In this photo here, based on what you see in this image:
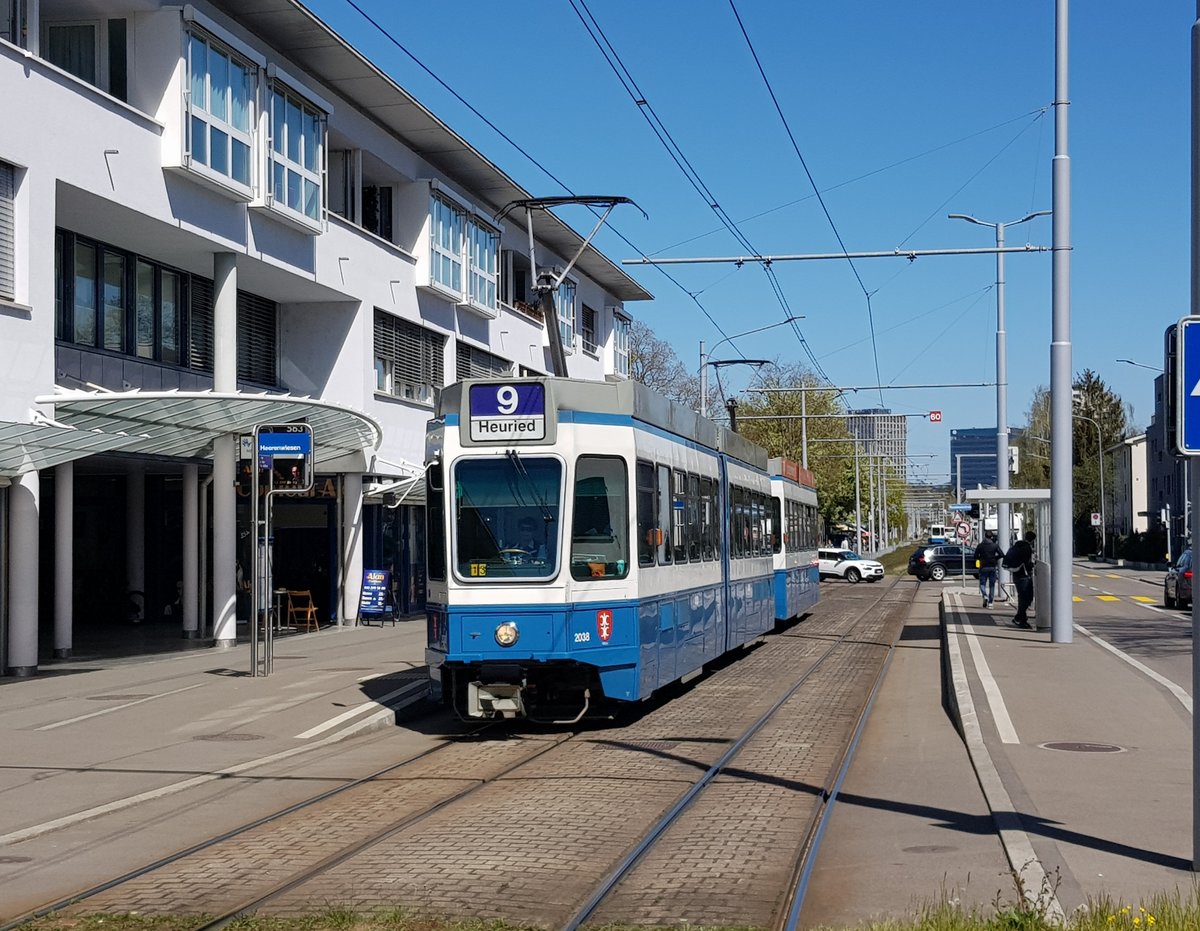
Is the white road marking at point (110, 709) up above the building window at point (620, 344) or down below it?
below

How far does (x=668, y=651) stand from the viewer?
15.7 meters

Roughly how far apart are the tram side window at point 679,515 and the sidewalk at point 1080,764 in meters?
3.23

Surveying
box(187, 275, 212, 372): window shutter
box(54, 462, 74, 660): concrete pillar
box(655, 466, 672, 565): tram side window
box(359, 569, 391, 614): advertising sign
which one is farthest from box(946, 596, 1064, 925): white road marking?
box(359, 569, 391, 614): advertising sign

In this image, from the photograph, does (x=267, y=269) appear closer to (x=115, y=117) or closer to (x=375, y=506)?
(x=115, y=117)

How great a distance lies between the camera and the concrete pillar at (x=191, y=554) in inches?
1082

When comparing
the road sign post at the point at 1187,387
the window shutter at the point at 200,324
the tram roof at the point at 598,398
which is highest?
the window shutter at the point at 200,324

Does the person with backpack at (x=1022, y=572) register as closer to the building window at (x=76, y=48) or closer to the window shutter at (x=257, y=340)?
the window shutter at (x=257, y=340)

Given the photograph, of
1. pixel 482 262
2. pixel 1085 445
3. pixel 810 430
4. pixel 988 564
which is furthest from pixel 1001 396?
pixel 1085 445

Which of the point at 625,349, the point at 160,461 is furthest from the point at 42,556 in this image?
the point at 625,349

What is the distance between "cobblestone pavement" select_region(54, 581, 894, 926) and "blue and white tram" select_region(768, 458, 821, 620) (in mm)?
12029

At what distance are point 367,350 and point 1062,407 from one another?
16.6 meters

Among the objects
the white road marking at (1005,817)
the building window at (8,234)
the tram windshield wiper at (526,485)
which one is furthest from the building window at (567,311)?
the white road marking at (1005,817)

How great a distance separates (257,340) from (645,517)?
1898 cm

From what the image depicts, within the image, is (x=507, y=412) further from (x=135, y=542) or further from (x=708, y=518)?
(x=135, y=542)
